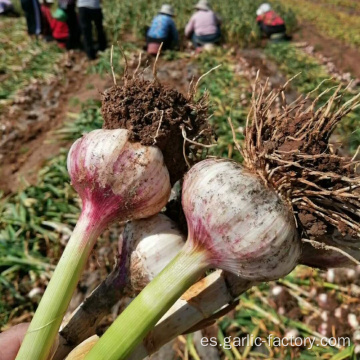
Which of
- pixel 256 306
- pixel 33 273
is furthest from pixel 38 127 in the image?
pixel 256 306

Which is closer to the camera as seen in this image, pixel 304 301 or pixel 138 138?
pixel 138 138

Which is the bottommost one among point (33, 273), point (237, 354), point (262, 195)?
point (237, 354)

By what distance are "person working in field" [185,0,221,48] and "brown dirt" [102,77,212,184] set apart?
7.48m

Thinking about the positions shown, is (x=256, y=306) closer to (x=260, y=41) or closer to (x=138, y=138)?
(x=138, y=138)

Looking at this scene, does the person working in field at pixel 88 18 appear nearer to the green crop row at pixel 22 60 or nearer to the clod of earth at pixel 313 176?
the green crop row at pixel 22 60

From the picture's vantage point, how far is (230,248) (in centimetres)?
105

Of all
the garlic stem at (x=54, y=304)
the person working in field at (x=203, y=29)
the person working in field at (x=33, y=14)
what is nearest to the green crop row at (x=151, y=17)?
the person working in field at (x=203, y=29)

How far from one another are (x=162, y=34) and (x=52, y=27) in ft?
7.30

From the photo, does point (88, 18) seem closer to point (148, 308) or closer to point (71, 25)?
point (71, 25)

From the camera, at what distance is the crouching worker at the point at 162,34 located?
7.42 metres

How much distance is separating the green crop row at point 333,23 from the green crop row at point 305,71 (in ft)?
10.5

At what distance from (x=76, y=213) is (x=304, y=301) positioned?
192 centimetres

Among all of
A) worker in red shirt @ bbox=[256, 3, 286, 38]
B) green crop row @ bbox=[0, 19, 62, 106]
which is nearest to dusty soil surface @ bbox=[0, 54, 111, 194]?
green crop row @ bbox=[0, 19, 62, 106]

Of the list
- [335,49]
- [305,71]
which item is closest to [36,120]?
[305,71]
